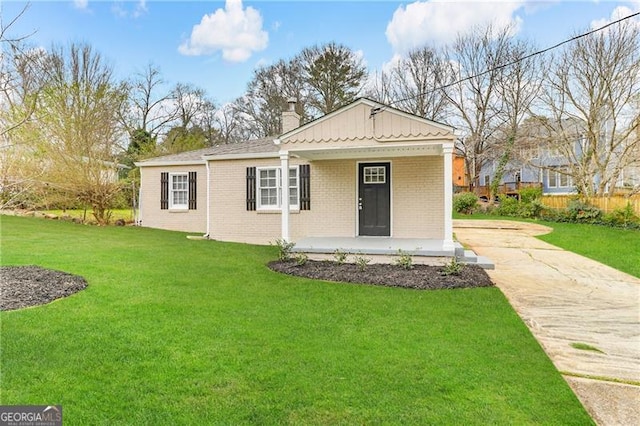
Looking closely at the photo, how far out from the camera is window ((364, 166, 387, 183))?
35.9ft

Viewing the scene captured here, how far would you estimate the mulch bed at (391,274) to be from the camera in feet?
22.7

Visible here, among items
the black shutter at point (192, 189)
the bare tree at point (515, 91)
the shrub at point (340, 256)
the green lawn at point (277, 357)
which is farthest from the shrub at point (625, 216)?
the black shutter at point (192, 189)

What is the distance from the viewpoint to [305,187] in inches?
463

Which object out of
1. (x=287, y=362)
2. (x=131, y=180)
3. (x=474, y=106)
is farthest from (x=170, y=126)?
(x=287, y=362)

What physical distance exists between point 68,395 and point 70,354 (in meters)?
0.83

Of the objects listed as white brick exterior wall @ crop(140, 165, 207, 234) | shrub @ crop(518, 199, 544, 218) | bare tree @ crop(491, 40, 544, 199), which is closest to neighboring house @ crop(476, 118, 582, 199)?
bare tree @ crop(491, 40, 544, 199)

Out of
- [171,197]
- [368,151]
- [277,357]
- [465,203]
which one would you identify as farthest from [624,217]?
[171,197]

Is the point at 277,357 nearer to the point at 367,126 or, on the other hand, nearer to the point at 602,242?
the point at 367,126

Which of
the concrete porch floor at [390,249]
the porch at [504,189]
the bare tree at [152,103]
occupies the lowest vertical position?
the concrete porch floor at [390,249]

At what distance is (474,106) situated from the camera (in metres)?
26.2

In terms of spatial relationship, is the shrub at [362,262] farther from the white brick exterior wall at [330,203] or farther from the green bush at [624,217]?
the green bush at [624,217]

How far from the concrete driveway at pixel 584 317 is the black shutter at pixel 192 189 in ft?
32.9

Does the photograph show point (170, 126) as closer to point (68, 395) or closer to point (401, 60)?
point (401, 60)

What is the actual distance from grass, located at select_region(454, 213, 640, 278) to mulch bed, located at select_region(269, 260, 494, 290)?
3.86 meters
